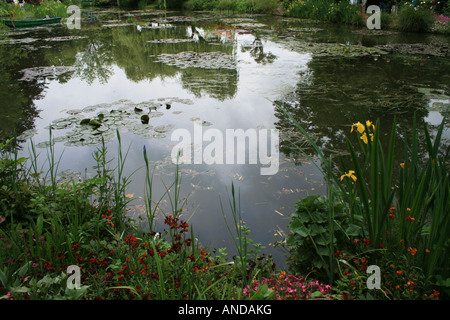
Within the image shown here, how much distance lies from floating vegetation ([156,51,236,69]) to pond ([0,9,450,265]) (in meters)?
0.03

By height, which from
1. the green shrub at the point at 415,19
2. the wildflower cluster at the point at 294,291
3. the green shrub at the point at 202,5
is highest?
the green shrub at the point at 202,5

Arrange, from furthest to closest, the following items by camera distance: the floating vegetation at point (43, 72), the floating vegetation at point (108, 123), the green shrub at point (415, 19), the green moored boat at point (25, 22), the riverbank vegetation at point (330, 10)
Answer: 1. the green moored boat at point (25, 22)
2. the riverbank vegetation at point (330, 10)
3. the green shrub at point (415, 19)
4. the floating vegetation at point (43, 72)
5. the floating vegetation at point (108, 123)

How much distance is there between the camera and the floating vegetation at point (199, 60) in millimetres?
6941

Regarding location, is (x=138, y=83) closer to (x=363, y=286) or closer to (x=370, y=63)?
(x=370, y=63)

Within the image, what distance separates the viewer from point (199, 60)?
7.41m

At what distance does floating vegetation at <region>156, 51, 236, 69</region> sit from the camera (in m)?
6.94

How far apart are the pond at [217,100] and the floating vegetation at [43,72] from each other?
23 mm

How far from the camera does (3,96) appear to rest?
5086 mm

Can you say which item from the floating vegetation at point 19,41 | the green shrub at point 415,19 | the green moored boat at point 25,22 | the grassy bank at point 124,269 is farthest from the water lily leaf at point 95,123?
the green moored boat at point 25,22

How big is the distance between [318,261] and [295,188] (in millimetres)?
1070

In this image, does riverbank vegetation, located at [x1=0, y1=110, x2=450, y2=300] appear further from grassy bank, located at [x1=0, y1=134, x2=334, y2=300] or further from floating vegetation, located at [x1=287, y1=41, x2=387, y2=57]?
floating vegetation, located at [x1=287, y1=41, x2=387, y2=57]

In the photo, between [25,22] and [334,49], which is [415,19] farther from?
[25,22]

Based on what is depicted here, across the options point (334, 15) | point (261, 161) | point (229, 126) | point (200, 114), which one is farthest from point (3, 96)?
point (334, 15)

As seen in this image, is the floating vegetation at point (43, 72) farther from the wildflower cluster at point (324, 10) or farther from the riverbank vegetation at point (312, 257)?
the wildflower cluster at point (324, 10)
